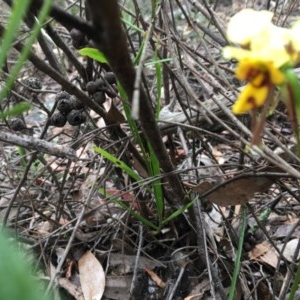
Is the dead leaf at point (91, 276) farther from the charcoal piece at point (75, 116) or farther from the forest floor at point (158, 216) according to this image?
the charcoal piece at point (75, 116)

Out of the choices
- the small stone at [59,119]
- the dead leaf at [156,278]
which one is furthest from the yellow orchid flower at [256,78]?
the dead leaf at [156,278]

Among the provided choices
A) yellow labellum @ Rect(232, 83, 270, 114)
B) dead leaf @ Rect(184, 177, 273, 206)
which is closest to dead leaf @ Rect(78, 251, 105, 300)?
dead leaf @ Rect(184, 177, 273, 206)

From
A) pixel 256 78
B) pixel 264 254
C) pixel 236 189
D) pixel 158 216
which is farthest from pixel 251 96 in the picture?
pixel 264 254

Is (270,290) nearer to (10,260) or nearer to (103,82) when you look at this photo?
(103,82)

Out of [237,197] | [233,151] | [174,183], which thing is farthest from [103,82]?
[233,151]

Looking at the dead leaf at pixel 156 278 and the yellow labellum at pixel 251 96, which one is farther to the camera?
the dead leaf at pixel 156 278

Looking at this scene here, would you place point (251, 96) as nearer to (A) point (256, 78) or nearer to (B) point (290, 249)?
(A) point (256, 78)
